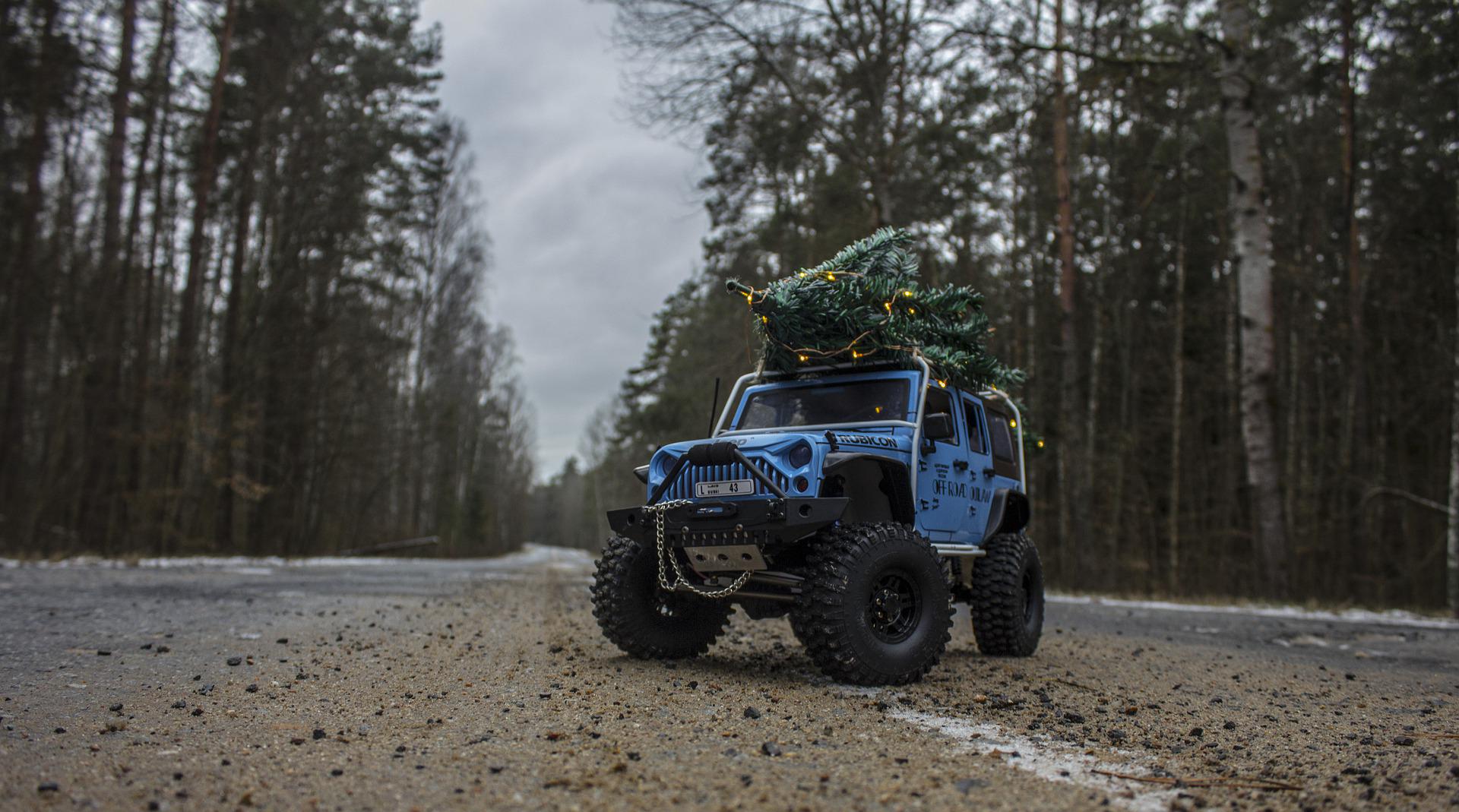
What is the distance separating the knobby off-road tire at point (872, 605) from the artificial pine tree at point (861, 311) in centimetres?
146

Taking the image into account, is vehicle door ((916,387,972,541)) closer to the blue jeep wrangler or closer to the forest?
the blue jeep wrangler

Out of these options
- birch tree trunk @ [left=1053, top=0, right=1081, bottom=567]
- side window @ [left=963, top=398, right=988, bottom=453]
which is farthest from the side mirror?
birch tree trunk @ [left=1053, top=0, right=1081, bottom=567]

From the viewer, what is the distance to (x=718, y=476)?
528cm

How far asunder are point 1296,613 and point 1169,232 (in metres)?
16.4

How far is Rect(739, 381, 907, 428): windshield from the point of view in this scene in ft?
20.4

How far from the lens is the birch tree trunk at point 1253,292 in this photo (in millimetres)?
12391

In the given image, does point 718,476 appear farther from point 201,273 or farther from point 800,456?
point 201,273

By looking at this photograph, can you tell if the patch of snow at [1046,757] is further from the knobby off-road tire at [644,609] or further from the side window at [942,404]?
the side window at [942,404]

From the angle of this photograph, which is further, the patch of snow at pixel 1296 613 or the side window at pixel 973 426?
the patch of snow at pixel 1296 613

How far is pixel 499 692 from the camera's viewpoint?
4664mm

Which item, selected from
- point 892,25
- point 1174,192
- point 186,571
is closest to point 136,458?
point 186,571

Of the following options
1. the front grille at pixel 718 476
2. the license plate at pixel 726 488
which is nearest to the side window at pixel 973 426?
the front grille at pixel 718 476

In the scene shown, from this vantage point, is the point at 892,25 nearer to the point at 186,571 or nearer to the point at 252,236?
the point at 186,571

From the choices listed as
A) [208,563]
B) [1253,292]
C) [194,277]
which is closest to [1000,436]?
[1253,292]
